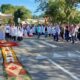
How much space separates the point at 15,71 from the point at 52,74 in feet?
4.64

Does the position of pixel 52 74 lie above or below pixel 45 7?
below

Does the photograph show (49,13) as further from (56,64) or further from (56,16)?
(56,64)

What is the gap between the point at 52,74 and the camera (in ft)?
46.2

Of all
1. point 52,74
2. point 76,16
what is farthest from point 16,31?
point 76,16

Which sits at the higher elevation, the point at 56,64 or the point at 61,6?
the point at 61,6

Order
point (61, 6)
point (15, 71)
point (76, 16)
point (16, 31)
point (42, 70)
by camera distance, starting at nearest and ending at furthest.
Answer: point (15, 71) < point (42, 70) < point (16, 31) < point (61, 6) < point (76, 16)

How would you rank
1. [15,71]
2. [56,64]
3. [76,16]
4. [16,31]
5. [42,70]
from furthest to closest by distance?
[76,16]
[16,31]
[56,64]
[42,70]
[15,71]

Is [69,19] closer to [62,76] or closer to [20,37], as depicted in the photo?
[20,37]

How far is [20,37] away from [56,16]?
25870 mm

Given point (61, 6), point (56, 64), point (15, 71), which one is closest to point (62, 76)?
point (15, 71)

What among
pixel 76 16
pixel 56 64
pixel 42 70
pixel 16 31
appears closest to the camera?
pixel 42 70

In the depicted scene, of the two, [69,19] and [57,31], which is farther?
[69,19]

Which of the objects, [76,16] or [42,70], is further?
[76,16]

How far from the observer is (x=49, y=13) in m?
64.0
